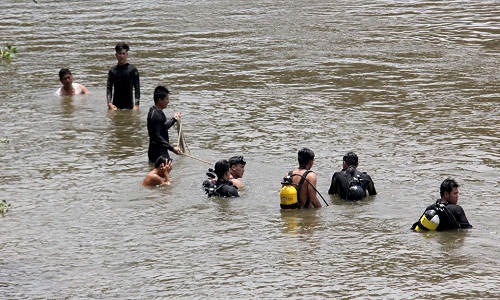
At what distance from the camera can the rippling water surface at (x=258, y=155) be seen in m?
10.9

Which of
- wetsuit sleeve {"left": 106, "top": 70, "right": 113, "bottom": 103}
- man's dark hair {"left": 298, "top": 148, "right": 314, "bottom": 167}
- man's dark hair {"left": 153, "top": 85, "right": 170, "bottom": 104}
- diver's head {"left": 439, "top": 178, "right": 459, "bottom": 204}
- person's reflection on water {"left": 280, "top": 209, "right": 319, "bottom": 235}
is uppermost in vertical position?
man's dark hair {"left": 153, "top": 85, "right": 170, "bottom": 104}

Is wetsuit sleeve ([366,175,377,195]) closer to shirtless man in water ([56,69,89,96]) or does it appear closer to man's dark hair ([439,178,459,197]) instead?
man's dark hair ([439,178,459,197])

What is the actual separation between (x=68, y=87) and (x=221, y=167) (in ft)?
27.7

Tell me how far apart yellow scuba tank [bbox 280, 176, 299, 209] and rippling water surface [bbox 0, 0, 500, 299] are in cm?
16

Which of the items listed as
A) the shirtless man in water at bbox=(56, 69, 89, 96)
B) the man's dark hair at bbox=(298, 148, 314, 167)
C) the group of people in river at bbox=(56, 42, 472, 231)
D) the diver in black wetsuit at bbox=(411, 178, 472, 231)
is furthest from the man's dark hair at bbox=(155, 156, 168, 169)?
the shirtless man in water at bbox=(56, 69, 89, 96)

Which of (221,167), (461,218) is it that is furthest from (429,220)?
(221,167)

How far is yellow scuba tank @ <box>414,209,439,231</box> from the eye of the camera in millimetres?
11982

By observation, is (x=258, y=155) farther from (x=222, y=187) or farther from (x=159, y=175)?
(x=222, y=187)

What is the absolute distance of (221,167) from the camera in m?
13.7

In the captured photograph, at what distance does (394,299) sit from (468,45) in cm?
1674

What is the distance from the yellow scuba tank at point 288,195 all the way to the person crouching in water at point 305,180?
103 millimetres

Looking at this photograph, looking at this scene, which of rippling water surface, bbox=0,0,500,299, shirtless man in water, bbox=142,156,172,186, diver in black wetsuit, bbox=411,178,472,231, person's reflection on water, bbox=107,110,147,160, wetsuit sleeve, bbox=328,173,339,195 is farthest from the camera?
person's reflection on water, bbox=107,110,147,160

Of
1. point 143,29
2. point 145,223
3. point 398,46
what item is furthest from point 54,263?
point 143,29

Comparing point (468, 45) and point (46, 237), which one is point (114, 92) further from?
point (468, 45)
